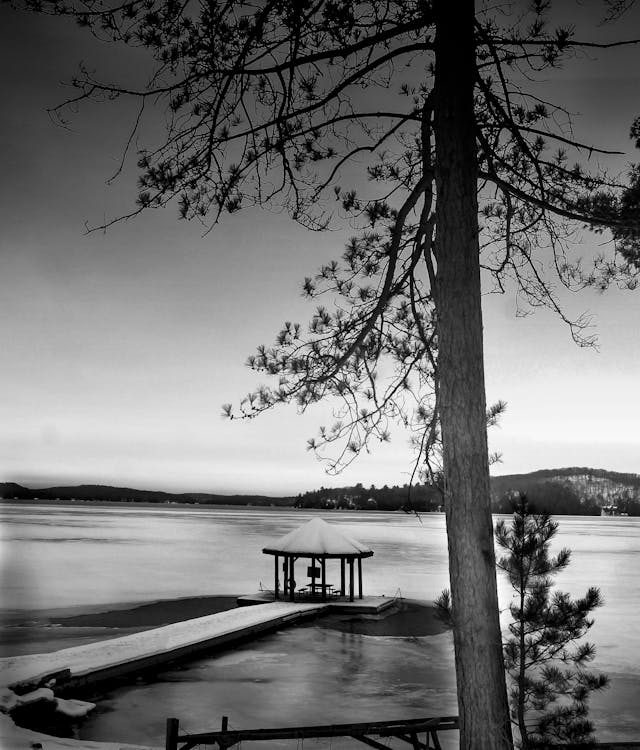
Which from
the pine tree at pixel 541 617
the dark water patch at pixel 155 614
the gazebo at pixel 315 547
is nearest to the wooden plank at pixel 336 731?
the pine tree at pixel 541 617

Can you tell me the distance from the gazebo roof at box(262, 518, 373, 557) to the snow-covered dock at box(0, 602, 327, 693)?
2150mm

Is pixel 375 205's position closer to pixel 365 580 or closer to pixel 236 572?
pixel 365 580

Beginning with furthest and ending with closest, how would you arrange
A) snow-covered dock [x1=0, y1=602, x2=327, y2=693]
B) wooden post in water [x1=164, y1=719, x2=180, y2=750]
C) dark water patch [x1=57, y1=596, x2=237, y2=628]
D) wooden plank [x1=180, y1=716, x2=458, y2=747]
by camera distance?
dark water patch [x1=57, y1=596, x2=237, y2=628] → snow-covered dock [x1=0, y1=602, x2=327, y2=693] → wooden post in water [x1=164, y1=719, x2=180, y2=750] → wooden plank [x1=180, y1=716, x2=458, y2=747]

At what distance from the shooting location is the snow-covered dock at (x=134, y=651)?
12773 mm

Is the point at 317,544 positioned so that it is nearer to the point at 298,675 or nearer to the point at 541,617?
the point at 298,675

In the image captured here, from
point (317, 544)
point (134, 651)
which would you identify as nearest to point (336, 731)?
point (134, 651)

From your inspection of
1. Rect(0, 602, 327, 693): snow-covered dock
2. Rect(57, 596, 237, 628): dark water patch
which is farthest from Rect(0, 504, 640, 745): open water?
Rect(57, 596, 237, 628): dark water patch

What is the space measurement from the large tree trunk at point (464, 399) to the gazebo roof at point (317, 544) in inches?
809

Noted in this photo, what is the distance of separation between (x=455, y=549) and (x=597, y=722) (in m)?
12.9

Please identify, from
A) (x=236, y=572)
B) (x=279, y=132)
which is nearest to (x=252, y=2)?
(x=279, y=132)

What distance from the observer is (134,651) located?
50.2 feet

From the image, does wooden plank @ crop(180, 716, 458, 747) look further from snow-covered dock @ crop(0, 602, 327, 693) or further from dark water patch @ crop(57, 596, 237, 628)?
dark water patch @ crop(57, 596, 237, 628)

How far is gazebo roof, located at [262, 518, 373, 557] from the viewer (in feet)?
79.5

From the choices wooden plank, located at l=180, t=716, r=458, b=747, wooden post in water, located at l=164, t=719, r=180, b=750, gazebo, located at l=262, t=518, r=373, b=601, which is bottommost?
gazebo, located at l=262, t=518, r=373, b=601
